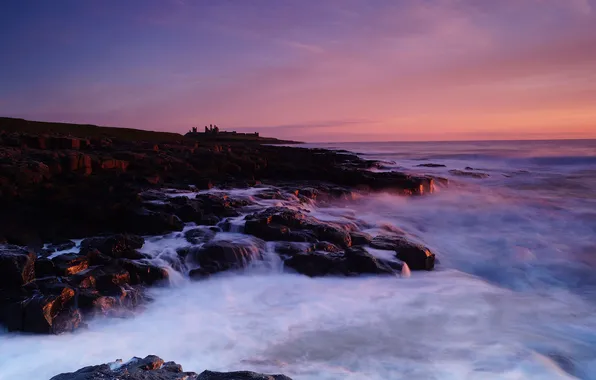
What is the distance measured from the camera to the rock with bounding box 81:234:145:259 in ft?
26.2

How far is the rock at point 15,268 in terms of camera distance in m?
6.10

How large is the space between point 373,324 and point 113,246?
4829mm

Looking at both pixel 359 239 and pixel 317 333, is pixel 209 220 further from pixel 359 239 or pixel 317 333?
pixel 317 333

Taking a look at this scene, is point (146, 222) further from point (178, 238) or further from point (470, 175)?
point (470, 175)

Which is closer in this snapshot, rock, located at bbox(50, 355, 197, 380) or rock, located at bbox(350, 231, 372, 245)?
rock, located at bbox(50, 355, 197, 380)

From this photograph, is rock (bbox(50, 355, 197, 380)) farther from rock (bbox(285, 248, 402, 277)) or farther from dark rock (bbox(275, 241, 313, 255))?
dark rock (bbox(275, 241, 313, 255))

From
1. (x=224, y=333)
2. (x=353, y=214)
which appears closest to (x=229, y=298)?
(x=224, y=333)

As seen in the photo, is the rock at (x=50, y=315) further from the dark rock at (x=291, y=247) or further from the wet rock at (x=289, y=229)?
the wet rock at (x=289, y=229)

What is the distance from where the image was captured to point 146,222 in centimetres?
1020

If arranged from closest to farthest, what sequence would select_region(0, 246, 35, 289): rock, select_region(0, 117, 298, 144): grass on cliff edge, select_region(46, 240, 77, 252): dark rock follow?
1. select_region(0, 246, 35, 289): rock
2. select_region(46, 240, 77, 252): dark rock
3. select_region(0, 117, 298, 144): grass on cliff edge

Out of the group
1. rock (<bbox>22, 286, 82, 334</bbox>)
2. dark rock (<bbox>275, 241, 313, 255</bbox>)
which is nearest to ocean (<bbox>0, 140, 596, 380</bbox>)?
rock (<bbox>22, 286, 82, 334</bbox>)

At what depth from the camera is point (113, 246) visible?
8.09 metres

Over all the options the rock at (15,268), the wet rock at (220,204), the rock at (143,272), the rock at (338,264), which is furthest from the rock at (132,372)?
the wet rock at (220,204)

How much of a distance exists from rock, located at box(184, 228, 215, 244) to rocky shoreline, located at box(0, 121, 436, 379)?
2 centimetres
